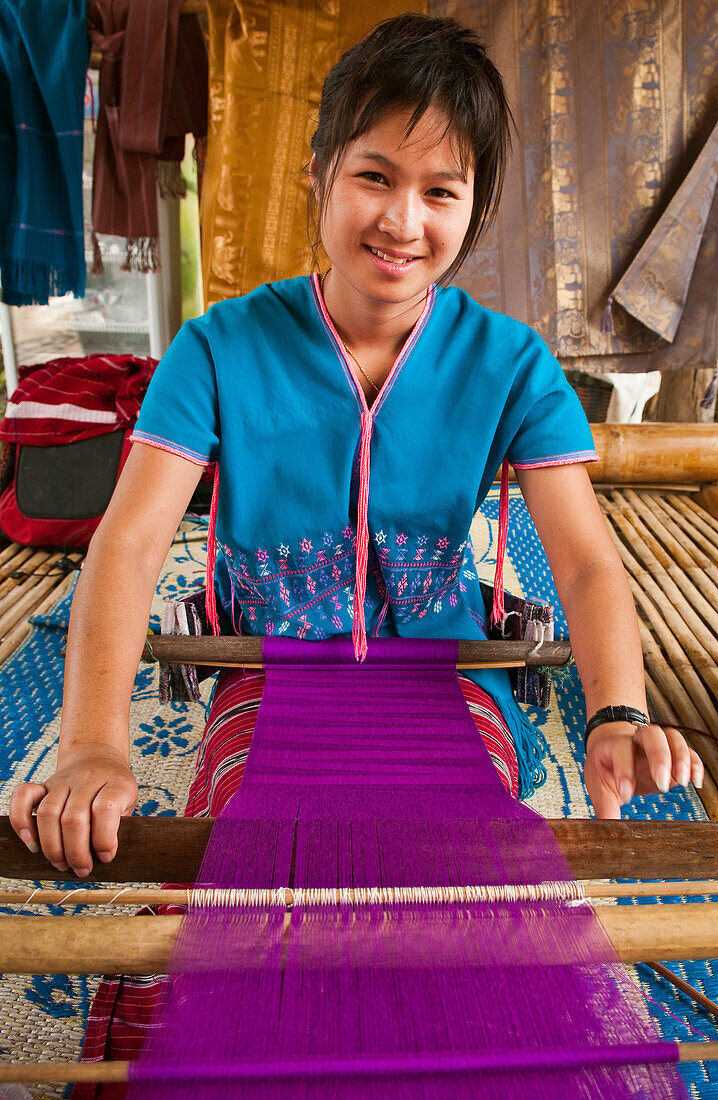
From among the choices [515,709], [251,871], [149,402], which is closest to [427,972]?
[251,871]

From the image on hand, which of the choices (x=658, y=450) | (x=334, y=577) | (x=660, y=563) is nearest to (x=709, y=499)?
(x=658, y=450)

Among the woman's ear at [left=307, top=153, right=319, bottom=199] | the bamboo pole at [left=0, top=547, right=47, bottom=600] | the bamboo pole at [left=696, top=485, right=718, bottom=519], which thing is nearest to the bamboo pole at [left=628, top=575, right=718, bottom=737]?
the bamboo pole at [left=696, top=485, right=718, bottom=519]

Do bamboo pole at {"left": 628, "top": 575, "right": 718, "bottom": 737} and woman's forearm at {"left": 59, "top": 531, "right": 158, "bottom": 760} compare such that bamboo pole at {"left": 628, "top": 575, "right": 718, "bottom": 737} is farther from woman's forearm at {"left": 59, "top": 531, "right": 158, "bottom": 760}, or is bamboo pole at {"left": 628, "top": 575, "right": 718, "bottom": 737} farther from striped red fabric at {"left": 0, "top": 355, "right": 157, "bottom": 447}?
striped red fabric at {"left": 0, "top": 355, "right": 157, "bottom": 447}

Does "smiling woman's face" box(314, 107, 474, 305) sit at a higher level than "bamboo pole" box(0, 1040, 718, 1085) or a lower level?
higher

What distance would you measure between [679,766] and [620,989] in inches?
9.0

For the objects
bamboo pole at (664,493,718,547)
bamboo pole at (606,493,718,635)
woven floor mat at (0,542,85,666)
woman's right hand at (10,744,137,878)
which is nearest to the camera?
woman's right hand at (10,744,137,878)

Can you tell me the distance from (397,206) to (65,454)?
6.96 ft

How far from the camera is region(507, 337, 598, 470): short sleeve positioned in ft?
3.99

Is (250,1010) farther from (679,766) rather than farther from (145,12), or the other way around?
(145,12)

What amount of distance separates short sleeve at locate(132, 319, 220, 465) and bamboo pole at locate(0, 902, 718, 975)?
663 millimetres

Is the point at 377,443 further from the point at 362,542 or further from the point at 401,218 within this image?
the point at 401,218

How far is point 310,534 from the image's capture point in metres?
1.28

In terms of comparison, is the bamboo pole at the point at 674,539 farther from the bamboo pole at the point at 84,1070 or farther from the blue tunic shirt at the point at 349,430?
the bamboo pole at the point at 84,1070

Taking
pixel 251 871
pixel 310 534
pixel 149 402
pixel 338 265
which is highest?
pixel 338 265
